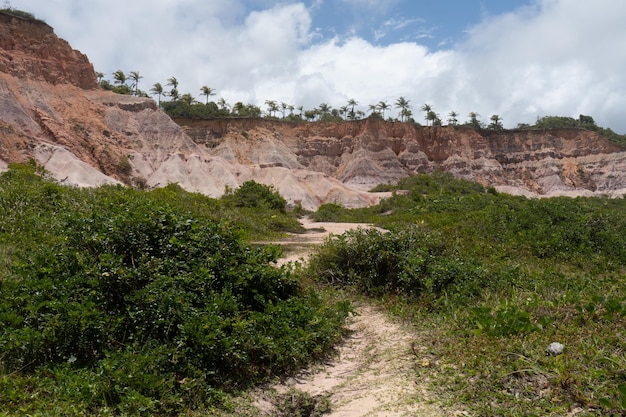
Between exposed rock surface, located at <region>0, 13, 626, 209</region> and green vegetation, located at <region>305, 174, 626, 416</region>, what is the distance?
25.1 m

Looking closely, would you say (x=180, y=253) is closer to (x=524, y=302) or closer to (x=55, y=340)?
(x=55, y=340)

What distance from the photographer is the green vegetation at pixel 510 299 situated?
3.50 meters

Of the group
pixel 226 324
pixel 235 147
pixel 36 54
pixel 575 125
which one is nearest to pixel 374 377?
pixel 226 324

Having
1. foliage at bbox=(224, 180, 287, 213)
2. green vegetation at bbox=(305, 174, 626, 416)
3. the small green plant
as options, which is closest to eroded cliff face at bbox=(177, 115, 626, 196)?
foliage at bbox=(224, 180, 287, 213)

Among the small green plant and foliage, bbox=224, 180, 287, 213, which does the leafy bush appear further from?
foliage, bbox=224, 180, 287, 213

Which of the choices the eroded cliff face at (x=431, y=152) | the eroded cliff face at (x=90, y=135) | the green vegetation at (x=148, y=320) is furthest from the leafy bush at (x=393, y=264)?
the eroded cliff face at (x=431, y=152)

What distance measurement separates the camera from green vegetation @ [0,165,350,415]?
3.62 m

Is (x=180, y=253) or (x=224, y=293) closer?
(x=224, y=293)

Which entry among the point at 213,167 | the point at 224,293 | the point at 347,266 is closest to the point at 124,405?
the point at 224,293

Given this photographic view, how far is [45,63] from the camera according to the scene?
1372 inches

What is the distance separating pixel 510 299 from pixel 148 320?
4216 millimetres

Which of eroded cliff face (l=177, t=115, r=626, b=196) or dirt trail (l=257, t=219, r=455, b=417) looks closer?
dirt trail (l=257, t=219, r=455, b=417)

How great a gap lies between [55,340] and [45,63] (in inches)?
1484

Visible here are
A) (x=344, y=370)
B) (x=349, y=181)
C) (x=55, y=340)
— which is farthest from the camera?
(x=349, y=181)
